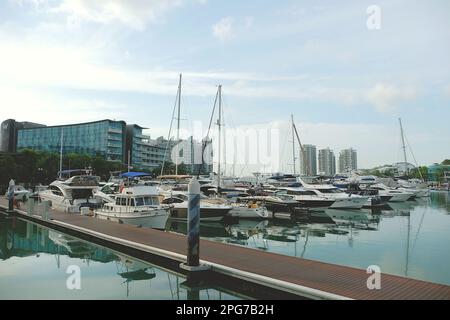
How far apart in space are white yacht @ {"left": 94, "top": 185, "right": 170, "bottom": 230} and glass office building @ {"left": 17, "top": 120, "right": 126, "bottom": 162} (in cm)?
10155

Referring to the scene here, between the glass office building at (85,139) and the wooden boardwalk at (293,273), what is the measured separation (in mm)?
111754

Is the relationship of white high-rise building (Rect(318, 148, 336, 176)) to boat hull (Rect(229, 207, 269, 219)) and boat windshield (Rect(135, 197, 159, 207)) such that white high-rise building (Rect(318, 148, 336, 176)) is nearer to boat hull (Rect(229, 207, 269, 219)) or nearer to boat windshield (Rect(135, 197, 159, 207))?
boat hull (Rect(229, 207, 269, 219))

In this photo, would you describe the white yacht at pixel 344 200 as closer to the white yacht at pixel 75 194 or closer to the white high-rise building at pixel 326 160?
the white yacht at pixel 75 194

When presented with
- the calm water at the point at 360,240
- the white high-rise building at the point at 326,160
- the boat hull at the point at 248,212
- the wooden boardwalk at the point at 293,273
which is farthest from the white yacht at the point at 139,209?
the white high-rise building at the point at 326,160

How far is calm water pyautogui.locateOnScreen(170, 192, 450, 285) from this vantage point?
1528cm

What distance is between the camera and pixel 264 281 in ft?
33.3

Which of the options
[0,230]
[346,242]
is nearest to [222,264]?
[346,242]

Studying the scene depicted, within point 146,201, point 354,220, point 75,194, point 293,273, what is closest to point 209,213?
point 146,201

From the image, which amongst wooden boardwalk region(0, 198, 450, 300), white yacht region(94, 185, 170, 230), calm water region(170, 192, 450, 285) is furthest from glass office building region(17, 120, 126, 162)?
wooden boardwalk region(0, 198, 450, 300)

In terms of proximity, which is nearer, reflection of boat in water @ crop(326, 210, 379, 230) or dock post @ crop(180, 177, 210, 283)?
dock post @ crop(180, 177, 210, 283)
